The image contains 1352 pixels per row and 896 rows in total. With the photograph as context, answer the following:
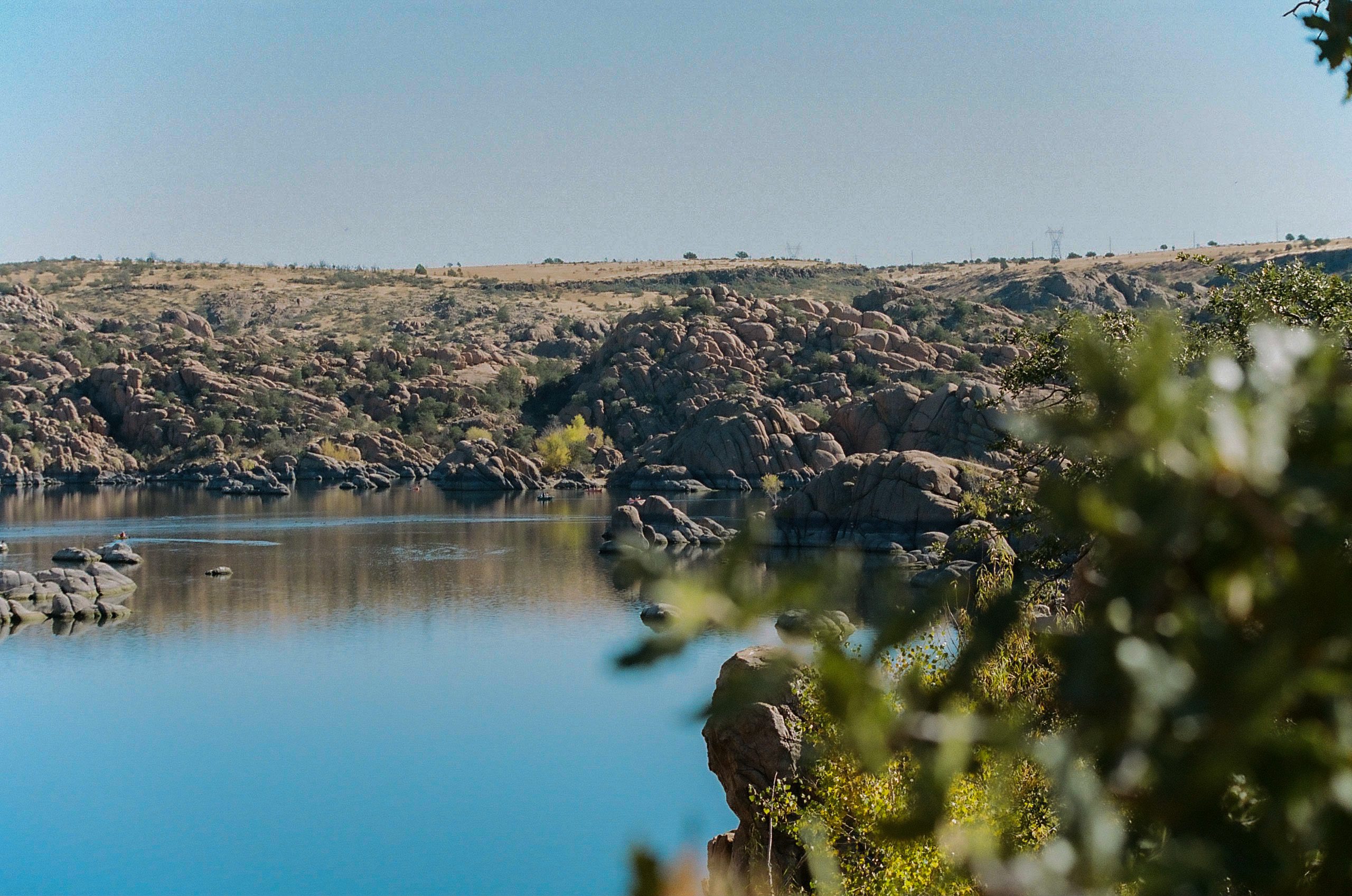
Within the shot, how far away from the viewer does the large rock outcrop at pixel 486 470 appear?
67.9 meters

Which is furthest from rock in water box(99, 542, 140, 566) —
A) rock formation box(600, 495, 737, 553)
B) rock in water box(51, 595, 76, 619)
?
rock formation box(600, 495, 737, 553)

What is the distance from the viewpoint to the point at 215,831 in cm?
1823

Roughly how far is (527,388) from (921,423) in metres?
38.0

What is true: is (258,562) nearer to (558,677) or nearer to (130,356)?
(558,677)

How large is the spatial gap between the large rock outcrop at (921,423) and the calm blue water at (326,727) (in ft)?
57.3

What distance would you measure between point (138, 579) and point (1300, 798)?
125 ft

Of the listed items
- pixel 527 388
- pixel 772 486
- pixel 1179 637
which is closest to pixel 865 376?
pixel 772 486

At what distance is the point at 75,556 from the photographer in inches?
1467

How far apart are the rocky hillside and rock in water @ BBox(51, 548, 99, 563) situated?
96.9ft

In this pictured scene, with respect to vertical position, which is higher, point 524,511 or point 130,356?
point 130,356

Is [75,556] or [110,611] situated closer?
[110,611]

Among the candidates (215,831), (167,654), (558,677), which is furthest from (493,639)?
(215,831)

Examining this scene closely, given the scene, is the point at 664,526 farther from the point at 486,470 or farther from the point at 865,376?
the point at 865,376

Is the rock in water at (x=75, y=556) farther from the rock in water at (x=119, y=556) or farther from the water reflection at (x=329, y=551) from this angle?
the water reflection at (x=329, y=551)
